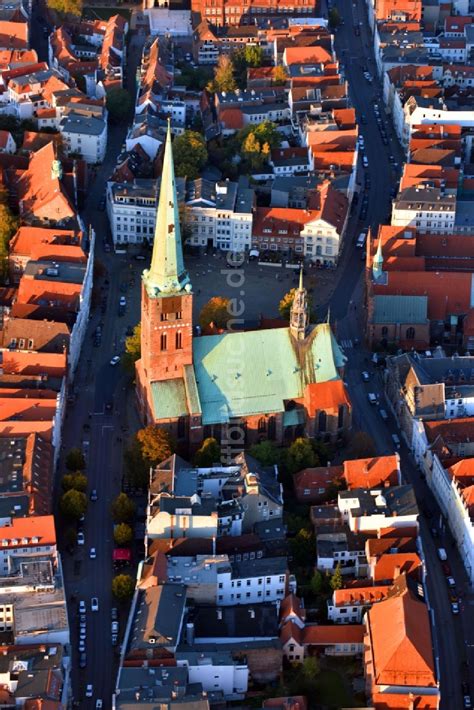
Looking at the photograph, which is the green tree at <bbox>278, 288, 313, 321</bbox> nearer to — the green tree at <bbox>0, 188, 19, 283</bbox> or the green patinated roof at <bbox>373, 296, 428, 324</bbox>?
the green patinated roof at <bbox>373, 296, 428, 324</bbox>

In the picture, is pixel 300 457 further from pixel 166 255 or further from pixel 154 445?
pixel 166 255

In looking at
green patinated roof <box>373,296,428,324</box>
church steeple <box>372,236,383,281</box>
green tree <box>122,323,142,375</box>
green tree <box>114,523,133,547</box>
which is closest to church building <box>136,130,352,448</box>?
green tree <box>122,323,142,375</box>

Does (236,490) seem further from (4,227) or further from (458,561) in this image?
(4,227)

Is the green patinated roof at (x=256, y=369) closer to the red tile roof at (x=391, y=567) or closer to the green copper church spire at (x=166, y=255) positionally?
the green copper church spire at (x=166, y=255)

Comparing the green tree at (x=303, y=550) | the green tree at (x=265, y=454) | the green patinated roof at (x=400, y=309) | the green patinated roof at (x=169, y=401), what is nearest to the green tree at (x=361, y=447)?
the green tree at (x=265, y=454)

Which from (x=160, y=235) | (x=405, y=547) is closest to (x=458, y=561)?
(x=405, y=547)

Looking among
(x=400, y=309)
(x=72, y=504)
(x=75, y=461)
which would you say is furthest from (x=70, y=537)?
(x=400, y=309)
